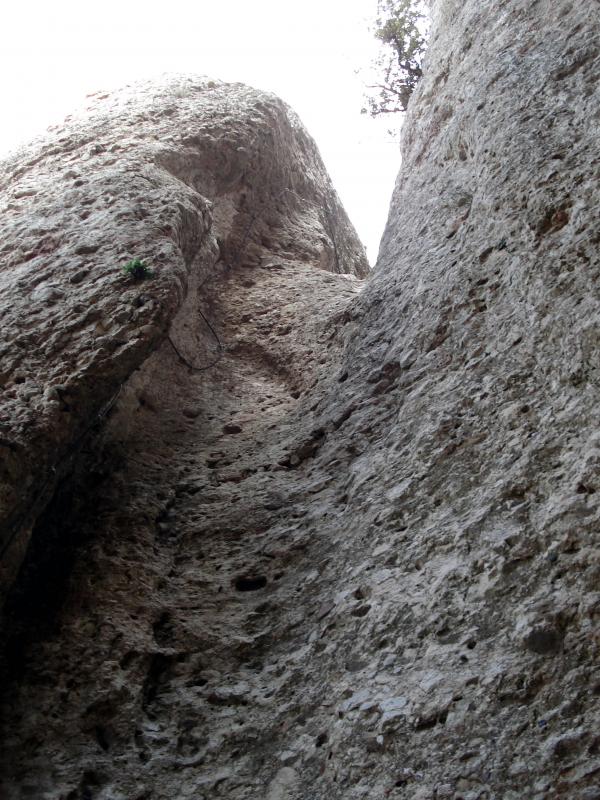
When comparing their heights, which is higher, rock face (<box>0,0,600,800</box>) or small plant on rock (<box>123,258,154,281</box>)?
small plant on rock (<box>123,258,154,281</box>)

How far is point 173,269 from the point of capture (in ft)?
18.8

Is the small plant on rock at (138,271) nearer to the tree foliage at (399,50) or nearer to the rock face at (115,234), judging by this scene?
the rock face at (115,234)

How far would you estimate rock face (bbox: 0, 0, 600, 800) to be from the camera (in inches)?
137

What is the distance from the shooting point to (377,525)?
15.2 ft

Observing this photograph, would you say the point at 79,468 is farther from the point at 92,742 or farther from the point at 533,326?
the point at 533,326

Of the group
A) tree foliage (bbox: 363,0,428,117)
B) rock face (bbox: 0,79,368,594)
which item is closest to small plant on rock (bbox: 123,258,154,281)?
rock face (bbox: 0,79,368,594)

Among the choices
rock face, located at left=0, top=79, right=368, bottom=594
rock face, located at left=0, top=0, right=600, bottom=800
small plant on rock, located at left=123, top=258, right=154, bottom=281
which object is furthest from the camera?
small plant on rock, located at left=123, top=258, right=154, bottom=281

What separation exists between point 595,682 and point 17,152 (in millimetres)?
7262

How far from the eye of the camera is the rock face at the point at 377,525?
348 cm

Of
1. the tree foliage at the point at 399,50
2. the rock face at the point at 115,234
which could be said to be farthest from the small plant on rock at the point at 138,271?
the tree foliage at the point at 399,50

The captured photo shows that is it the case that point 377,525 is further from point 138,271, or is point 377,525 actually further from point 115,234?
point 115,234

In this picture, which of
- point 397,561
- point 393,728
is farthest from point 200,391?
point 393,728

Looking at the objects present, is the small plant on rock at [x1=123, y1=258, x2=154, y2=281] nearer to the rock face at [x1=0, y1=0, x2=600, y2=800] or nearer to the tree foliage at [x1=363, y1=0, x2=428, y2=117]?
the rock face at [x1=0, y1=0, x2=600, y2=800]

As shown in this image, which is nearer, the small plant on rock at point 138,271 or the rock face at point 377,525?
the rock face at point 377,525
